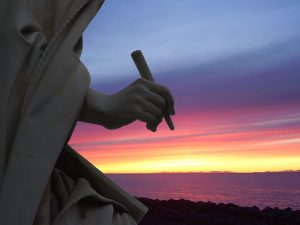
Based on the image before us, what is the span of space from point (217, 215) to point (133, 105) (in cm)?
842

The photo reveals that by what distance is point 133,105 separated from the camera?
7.48 ft

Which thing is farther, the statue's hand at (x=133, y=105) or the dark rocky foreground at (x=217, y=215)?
the dark rocky foreground at (x=217, y=215)

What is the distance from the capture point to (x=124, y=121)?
2348 millimetres

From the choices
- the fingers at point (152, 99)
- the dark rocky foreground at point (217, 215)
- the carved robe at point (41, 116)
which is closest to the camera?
the carved robe at point (41, 116)

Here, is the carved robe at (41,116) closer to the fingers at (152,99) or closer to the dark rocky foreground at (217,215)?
the fingers at (152,99)

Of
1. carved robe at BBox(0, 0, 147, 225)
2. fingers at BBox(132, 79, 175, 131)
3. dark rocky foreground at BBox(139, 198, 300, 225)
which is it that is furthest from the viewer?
dark rocky foreground at BBox(139, 198, 300, 225)

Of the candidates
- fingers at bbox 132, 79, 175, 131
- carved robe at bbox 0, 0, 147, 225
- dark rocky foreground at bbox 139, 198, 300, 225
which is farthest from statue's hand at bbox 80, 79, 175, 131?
dark rocky foreground at bbox 139, 198, 300, 225

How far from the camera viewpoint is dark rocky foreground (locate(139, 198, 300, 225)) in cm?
970

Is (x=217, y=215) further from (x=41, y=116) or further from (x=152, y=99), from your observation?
(x=41, y=116)

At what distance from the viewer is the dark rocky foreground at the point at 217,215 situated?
970 centimetres

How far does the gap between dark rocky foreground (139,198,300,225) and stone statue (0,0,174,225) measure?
7.65m

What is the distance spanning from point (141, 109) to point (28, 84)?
19.4 inches

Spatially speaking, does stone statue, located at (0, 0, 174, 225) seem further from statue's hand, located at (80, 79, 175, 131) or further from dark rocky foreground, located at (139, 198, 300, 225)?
dark rocky foreground, located at (139, 198, 300, 225)

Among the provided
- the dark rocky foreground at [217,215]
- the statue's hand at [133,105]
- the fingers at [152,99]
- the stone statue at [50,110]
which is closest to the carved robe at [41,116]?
the stone statue at [50,110]
